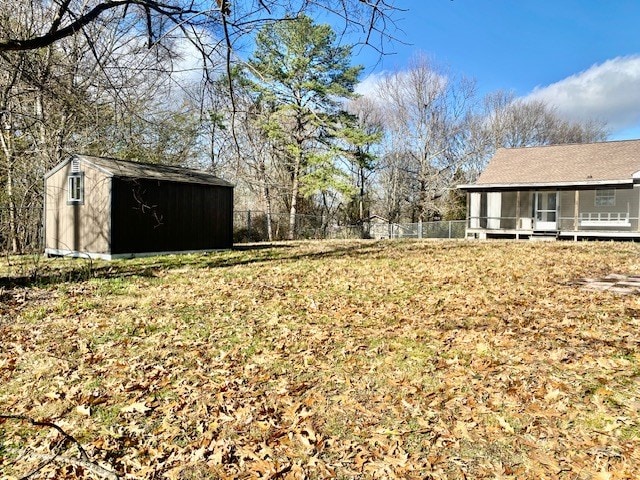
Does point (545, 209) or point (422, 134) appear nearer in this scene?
point (545, 209)

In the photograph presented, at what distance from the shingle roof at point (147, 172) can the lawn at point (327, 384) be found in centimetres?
620

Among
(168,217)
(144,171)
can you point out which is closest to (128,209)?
(168,217)

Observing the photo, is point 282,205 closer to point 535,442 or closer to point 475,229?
point 475,229

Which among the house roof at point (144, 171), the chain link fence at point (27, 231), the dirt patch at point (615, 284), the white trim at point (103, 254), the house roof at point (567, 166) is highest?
the house roof at point (567, 166)

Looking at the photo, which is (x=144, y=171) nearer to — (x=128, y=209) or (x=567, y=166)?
(x=128, y=209)

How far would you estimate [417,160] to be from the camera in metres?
30.1

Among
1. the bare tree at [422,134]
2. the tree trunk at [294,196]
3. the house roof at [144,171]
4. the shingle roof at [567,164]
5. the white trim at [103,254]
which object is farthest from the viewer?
the bare tree at [422,134]

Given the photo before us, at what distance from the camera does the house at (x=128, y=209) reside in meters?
11.8

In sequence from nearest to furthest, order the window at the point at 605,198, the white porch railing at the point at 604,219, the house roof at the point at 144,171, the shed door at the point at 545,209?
the house roof at the point at 144,171 < the white porch railing at the point at 604,219 < the window at the point at 605,198 < the shed door at the point at 545,209

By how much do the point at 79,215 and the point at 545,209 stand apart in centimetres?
1910

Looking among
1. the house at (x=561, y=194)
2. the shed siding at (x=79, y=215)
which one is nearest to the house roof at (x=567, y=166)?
the house at (x=561, y=194)

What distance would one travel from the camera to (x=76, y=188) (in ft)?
41.8

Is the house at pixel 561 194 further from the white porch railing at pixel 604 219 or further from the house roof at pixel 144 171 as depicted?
the house roof at pixel 144 171

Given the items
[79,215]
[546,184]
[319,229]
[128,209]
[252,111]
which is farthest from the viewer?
[319,229]
